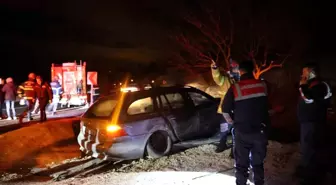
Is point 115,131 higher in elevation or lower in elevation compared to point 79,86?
lower

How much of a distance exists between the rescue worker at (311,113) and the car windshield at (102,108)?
148 inches

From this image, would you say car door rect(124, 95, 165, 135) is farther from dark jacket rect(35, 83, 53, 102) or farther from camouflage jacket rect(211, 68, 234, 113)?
dark jacket rect(35, 83, 53, 102)

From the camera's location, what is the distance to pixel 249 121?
15.6 feet

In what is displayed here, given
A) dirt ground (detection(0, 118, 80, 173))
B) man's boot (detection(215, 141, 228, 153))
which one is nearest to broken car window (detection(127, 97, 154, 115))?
man's boot (detection(215, 141, 228, 153))

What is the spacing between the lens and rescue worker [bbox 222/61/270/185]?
4.78 m

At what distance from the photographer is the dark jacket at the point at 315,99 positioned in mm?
5427

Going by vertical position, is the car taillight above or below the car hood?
below

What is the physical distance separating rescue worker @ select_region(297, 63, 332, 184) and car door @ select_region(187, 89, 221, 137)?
9.70 ft

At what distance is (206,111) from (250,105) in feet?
12.5

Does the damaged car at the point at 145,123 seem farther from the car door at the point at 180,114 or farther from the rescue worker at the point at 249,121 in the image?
the rescue worker at the point at 249,121

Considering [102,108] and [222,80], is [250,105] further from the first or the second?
[102,108]

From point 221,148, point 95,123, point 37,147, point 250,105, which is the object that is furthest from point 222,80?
point 37,147

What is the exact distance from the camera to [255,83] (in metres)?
4.86

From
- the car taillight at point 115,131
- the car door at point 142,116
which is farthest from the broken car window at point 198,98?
the car taillight at point 115,131
